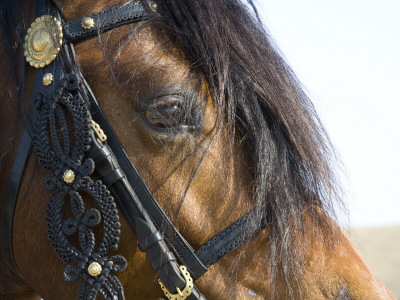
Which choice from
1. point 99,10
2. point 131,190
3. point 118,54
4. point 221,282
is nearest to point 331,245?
point 221,282

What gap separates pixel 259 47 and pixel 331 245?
67 cm

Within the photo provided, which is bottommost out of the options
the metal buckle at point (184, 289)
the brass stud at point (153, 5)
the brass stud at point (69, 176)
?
the metal buckle at point (184, 289)

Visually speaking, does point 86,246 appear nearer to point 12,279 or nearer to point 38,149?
point 38,149

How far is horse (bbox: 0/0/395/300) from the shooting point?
1.53 meters

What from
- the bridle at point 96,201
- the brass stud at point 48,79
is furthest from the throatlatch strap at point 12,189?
the brass stud at point 48,79

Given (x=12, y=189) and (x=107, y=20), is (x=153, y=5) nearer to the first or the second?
(x=107, y=20)

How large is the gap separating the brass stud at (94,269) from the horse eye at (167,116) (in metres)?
0.44

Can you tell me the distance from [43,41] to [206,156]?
2.06ft

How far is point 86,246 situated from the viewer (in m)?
1.51

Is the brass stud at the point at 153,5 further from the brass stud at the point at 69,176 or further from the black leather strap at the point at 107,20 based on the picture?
the brass stud at the point at 69,176

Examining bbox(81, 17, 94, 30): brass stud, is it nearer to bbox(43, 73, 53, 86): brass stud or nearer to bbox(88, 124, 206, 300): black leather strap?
bbox(43, 73, 53, 86): brass stud

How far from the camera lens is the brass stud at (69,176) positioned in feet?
4.94

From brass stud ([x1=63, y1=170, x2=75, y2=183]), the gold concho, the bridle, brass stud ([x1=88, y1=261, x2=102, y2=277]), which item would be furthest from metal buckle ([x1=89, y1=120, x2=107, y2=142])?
brass stud ([x1=88, y1=261, x2=102, y2=277])

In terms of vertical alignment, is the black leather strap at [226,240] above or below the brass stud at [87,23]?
below
